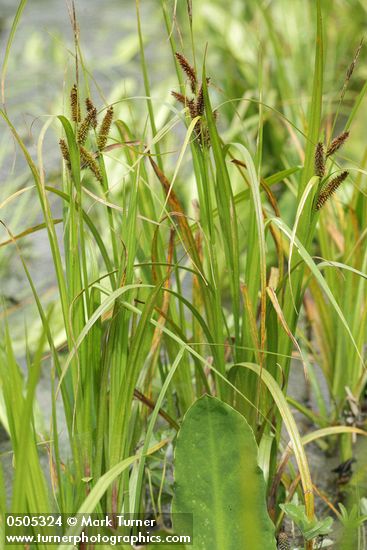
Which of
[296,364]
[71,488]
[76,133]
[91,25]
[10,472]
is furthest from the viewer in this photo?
[91,25]

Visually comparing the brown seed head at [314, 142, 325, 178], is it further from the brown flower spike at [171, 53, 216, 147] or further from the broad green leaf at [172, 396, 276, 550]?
the broad green leaf at [172, 396, 276, 550]

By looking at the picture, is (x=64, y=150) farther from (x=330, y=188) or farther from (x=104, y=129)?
(x=330, y=188)

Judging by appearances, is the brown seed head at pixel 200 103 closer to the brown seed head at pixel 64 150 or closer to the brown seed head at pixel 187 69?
the brown seed head at pixel 187 69

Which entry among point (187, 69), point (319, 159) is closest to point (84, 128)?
point (187, 69)

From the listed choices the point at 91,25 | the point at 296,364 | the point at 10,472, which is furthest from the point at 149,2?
the point at 10,472

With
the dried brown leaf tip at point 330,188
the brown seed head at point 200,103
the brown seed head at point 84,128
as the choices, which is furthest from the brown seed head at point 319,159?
the brown seed head at point 84,128

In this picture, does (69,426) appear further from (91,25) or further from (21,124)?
(91,25)
